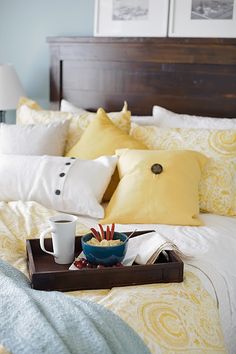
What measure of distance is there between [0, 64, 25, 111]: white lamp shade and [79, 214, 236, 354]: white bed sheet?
4.14ft

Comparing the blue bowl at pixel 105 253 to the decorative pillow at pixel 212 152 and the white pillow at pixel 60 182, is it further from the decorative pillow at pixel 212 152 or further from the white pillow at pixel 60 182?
the decorative pillow at pixel 212 152

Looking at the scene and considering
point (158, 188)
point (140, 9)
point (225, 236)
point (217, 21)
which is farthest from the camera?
point (140, 9)

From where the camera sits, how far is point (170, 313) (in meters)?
1.36

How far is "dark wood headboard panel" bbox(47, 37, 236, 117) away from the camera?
277cm

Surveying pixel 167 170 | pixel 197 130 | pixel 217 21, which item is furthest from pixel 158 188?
pixel 217 21

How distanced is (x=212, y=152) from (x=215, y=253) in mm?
650

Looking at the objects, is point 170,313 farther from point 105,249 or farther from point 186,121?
point 186,121

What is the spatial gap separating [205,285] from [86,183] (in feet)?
2.56

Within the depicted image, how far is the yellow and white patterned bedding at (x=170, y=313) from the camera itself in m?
1.29

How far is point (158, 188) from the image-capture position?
2.12 meters

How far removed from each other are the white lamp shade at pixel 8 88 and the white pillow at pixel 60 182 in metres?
0.91

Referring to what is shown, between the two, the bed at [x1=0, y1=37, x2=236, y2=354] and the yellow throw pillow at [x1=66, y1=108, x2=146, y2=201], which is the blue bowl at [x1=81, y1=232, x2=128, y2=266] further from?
the yellow throw pillow at [x1=66, y1=108, x2=146, y2=201]

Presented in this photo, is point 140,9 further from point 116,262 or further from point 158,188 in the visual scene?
point 116,262

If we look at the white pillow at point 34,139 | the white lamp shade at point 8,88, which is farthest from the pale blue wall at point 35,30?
the white pillow at point 34,139
